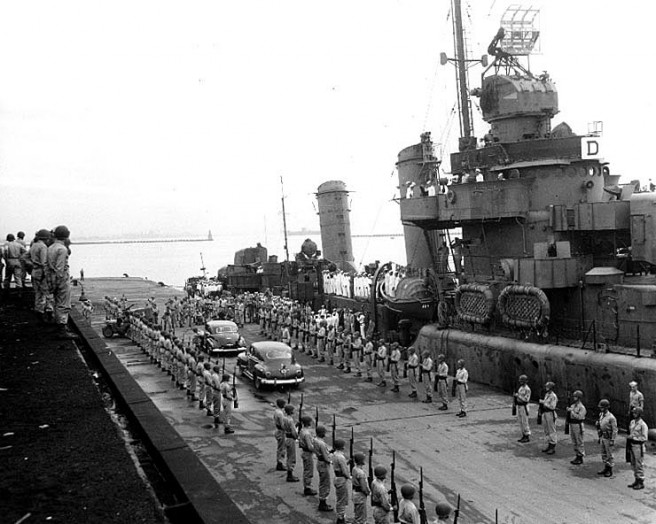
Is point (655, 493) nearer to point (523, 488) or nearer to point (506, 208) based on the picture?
point (523, 488)

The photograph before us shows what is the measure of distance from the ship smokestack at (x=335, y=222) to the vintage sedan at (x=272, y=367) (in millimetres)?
26272

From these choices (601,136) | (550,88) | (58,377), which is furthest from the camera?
(550,88)

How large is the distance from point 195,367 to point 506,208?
10.7 meters

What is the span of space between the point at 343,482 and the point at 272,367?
31.5 ft

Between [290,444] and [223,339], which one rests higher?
[223,339]

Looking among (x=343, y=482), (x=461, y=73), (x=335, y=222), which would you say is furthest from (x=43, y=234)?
(x=335, y=222)

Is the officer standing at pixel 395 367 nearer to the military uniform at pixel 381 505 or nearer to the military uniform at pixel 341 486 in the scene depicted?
the military uniform at pixel 341 486

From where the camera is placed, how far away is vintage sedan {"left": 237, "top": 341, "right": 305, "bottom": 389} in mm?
19172

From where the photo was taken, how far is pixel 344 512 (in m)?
10.1

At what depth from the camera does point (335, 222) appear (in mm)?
47562

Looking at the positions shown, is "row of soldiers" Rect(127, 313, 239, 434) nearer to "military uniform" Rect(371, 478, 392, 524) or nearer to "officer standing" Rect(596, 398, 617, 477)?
"military uniform" Rect(371, 478, 392, 524)

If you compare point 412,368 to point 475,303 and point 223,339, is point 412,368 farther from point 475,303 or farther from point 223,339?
point 223,339

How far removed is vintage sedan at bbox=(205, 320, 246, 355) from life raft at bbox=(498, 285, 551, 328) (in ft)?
34.8

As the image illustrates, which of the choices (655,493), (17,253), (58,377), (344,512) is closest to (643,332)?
(655,493)
